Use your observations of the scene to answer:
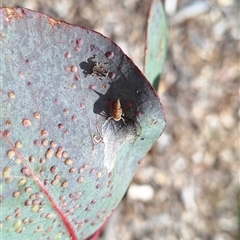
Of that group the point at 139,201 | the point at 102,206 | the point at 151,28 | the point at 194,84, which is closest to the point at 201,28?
the point at 194,84

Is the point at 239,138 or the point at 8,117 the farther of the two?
the point at 239,138

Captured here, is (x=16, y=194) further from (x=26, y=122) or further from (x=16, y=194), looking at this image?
(x=26, y=122)

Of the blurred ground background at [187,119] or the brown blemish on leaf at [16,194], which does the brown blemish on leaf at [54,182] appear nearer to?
the brown blemish on leaf at [16,194]

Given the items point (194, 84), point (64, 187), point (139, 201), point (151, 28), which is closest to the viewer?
point (64, 187)

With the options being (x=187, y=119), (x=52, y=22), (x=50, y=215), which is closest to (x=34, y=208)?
(x=50, y=215)

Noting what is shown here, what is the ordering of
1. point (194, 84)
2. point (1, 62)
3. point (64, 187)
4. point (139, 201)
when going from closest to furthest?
point (1, 62)
point (64, 187)
point (139, 201)
point (194, 84)

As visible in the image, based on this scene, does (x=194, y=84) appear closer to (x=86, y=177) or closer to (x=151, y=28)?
(x=151, y=28)
